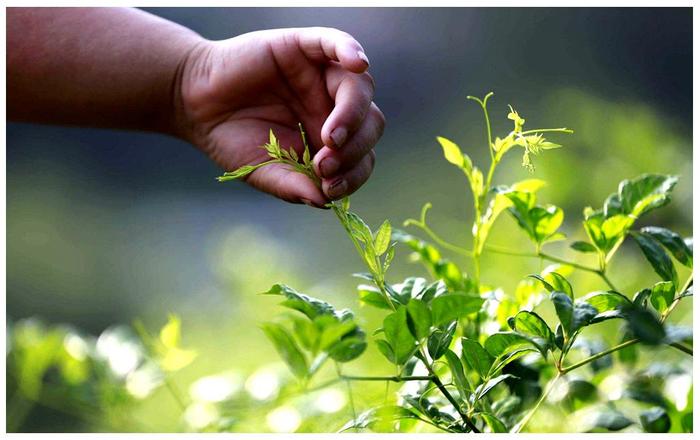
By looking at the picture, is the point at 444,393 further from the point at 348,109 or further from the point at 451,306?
the point at 348,109

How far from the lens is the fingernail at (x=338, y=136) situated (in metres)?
0.46

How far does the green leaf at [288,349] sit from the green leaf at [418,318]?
2.0 inches

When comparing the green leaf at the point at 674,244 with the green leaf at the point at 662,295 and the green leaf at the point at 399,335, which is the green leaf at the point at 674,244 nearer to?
the green leaf at the point at 662,295

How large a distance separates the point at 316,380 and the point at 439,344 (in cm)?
26

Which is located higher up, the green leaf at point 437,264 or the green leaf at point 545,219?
the green leaf at point 545,219

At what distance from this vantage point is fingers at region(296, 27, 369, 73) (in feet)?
1.55

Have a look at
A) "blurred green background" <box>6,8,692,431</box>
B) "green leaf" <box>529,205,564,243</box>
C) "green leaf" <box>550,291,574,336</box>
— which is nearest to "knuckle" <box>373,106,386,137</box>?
"green leaf" <box>529,205,564,243</box>

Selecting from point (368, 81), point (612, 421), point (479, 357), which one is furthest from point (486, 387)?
point (368, 81)

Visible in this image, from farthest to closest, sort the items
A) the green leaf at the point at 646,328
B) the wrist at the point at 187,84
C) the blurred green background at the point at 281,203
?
1. the blurred green background at the point at 281,203
2. the wrist at the point at 187,84
3. the green leaf at the point at 646,328

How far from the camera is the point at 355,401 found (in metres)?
0.51

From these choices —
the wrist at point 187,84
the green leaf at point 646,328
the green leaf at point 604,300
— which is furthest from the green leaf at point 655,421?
the wrist at point 187,84

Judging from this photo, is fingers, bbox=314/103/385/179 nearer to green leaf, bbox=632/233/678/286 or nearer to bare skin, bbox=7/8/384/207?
bare skin, bbox=7/8/384/207

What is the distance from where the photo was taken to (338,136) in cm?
46

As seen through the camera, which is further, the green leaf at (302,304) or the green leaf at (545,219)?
the green leaf at (545,219)
